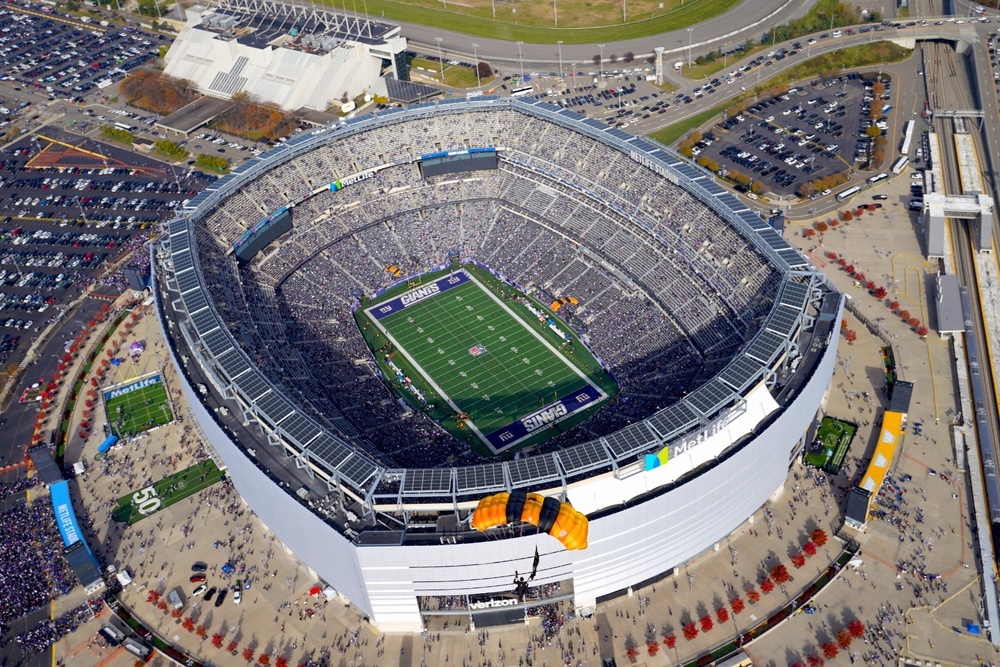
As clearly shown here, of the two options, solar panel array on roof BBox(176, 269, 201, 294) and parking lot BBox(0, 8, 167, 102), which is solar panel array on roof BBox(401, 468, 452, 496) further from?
parking lot BBox(0, 8, 167, 102)

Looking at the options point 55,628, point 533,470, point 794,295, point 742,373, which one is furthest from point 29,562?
point 794,295

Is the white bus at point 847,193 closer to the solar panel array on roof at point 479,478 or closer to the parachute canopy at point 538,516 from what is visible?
the solar panel array on roof at point 479,478

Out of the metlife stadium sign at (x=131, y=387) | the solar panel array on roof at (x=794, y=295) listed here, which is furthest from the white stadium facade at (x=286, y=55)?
the solar panel array on roof at (x=794, y=295)

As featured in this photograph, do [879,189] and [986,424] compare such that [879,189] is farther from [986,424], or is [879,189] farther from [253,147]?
[253,147]

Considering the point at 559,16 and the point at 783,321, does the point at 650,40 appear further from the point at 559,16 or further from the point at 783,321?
the point at 783,321

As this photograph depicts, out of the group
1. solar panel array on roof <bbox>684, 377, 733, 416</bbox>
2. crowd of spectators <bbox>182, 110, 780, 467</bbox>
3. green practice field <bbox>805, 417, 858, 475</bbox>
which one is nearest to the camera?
solar panel array on roof <bbox>684, 377, 733, 416</bbox>

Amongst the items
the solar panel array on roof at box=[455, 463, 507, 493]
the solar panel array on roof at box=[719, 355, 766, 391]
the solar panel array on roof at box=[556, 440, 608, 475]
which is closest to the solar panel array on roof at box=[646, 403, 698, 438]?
the solar panel array on roof at box=[719, 355, 766, 391]
